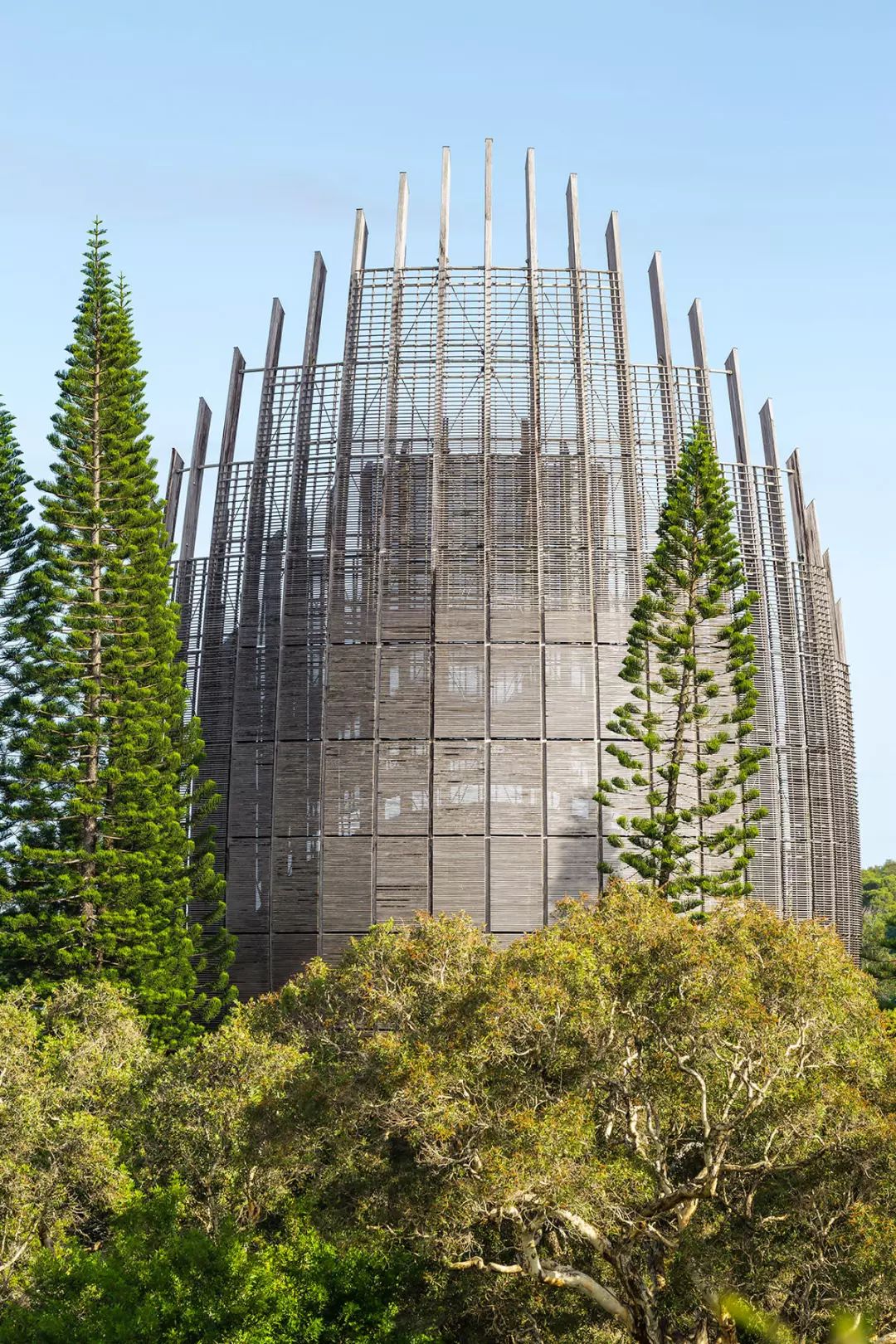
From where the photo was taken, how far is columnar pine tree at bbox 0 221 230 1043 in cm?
2180

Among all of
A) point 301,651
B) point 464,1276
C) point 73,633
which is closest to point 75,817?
point 73,633

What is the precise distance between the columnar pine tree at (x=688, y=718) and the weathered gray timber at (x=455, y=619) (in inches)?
46.1

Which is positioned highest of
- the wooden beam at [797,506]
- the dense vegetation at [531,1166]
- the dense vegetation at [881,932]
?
the wooden beam at [797,506]

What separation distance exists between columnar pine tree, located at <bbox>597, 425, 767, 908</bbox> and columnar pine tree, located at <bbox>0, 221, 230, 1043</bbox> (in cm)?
757

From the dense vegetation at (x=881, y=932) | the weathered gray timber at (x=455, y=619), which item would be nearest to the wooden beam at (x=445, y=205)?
the weathered gray timber at (x=455, y=619)

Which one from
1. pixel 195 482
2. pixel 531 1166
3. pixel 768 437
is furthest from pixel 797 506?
pixel 531 1166


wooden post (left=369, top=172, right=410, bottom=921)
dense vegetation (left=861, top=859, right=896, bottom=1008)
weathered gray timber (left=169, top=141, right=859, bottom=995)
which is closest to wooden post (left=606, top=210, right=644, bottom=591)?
weathered gray timber (left=169, top=141, right=859, bottom=995)

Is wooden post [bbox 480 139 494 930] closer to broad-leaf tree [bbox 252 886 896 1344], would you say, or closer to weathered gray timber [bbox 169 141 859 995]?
weathered gray timber [bbox 169 141 859 995]

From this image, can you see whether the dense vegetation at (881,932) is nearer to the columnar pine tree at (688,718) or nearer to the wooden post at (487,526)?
the columnar pine tree at (688,718)

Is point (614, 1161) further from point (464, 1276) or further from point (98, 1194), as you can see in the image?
point (98, 1194)

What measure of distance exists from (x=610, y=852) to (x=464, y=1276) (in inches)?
515

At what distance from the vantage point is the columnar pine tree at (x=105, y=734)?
21797mm

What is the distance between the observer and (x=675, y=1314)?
12.5 metres

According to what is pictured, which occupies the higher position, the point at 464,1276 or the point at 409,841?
the point at 409,841
